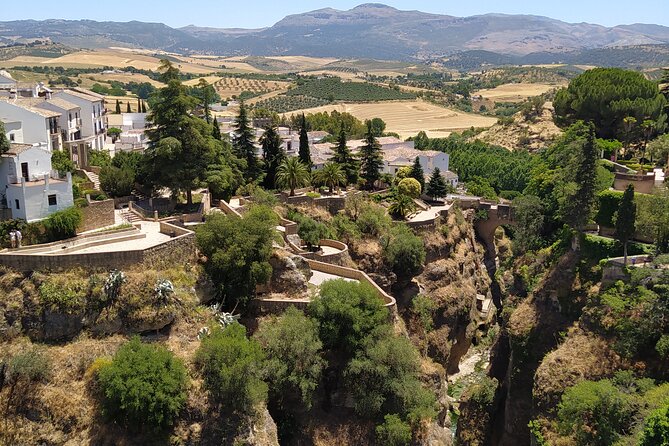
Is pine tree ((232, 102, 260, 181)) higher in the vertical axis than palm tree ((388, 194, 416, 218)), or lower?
higher

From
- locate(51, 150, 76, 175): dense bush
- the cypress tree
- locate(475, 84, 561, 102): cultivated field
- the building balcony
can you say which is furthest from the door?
locate(475, 84, 561, 102): cultivated field

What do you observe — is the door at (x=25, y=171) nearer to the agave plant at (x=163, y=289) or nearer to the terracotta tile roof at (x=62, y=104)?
the agave plant at (x=163, y=289)

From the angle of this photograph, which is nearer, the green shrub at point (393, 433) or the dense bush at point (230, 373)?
the dense bush at point (230, 373)

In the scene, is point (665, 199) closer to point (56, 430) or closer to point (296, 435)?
point (296, 435)

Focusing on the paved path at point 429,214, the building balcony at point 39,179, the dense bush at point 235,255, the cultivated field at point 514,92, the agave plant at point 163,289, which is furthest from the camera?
the cultivated field at point 514,92

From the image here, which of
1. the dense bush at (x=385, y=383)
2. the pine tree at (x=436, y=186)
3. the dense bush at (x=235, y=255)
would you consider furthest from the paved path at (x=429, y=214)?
the dense bush at (x=235, y=255)

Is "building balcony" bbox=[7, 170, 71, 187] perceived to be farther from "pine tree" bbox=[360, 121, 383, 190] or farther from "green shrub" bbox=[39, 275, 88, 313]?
"pine tree" bbox=[360, 121, 383, 190]
